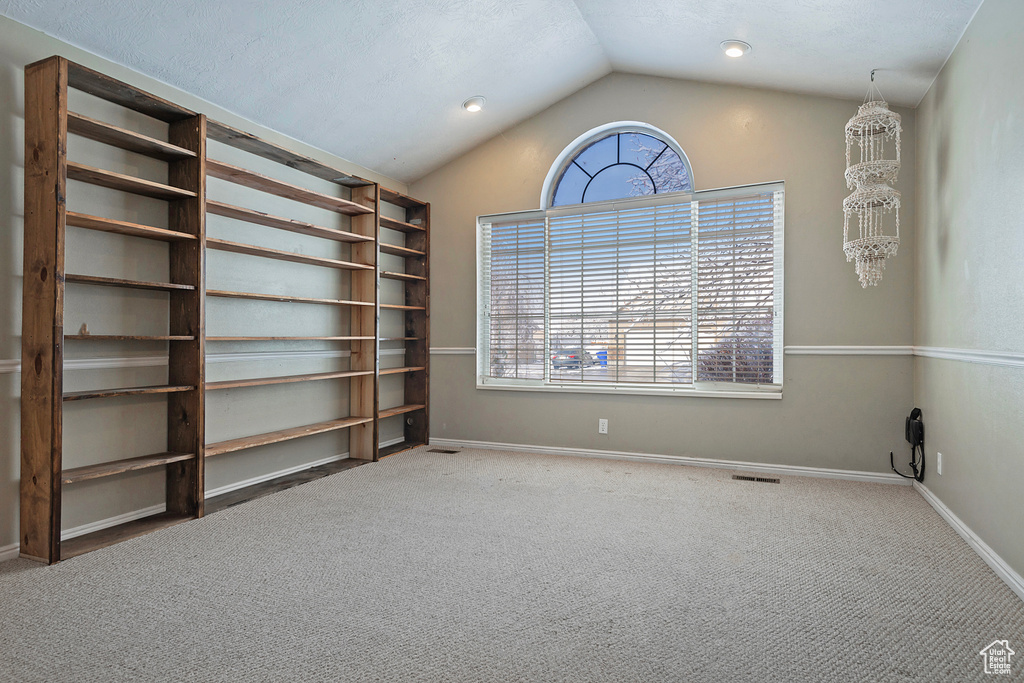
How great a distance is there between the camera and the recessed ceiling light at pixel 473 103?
13.8ft

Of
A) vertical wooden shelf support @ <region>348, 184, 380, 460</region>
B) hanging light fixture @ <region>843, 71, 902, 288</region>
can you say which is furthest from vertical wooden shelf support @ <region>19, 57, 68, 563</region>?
hanging light fixture @ <region>843, 71, 902, 288</region>

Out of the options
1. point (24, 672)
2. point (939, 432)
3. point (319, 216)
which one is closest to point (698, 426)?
point (939, 432)

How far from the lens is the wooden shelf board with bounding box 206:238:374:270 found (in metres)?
3.29

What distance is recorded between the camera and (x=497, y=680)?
5.22ft

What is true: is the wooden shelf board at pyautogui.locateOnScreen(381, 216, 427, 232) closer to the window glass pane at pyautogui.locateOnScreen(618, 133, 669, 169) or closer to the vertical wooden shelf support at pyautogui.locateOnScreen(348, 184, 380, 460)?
the vertical wooden shelf support at pyautogui.locateOnScreen(348, 184, 380, 460)

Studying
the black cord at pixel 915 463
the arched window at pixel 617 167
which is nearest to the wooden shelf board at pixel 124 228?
the arched window at pixel 617 167

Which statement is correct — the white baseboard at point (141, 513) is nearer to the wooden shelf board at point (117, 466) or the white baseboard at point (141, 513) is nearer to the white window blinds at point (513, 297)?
the wooden shelf board at point (117, 466)

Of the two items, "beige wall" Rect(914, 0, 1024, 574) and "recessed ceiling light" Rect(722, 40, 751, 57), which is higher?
"recessed ceiling light" Rect(722, 40, 751, 57)

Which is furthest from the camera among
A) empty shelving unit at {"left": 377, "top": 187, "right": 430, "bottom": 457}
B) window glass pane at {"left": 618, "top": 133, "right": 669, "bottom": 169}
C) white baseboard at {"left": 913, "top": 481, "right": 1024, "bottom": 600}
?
empty shelving unit at {"left": 377, "top": 187, "right": 430, "bottom": 457}

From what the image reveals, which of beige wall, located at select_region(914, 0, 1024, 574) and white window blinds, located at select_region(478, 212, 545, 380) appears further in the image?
white window blinds, located at select_region(478, 212, 545, 380)

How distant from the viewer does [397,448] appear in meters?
4.85

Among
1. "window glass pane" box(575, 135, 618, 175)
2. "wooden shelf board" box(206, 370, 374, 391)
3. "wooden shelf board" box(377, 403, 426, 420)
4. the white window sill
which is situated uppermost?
"window glass pane" box(575, 135, 618, 175)

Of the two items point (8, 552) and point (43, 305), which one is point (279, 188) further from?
point (8, 552)

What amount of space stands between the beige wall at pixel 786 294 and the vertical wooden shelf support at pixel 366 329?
3.02 ft
